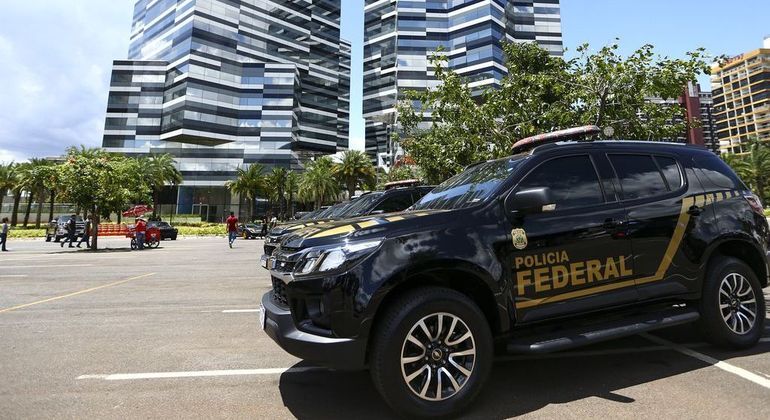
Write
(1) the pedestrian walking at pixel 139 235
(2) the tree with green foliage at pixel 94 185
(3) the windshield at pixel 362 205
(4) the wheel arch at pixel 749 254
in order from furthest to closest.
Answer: (1) the pedestrian walking at pixel 139 235
(2) the tree with green foliage at pixel 94 185
(3) the windshield at pixel 362 205
(4) the wheel arch at pixel 749 254

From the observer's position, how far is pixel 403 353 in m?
2.61

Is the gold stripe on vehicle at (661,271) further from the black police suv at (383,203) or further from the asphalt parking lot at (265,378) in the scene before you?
the black police suv at (383,203)

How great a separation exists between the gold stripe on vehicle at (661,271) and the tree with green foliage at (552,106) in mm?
5996

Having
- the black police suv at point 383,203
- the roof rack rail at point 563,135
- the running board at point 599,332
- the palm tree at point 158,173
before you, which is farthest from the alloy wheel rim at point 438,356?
the palm tree at point 158,173

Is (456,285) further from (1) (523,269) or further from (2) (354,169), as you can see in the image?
(2) (354,169)

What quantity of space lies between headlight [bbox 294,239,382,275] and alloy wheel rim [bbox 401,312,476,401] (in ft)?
1.95

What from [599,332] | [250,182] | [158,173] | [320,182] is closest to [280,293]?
[599,332]

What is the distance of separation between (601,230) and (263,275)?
28.9 feet

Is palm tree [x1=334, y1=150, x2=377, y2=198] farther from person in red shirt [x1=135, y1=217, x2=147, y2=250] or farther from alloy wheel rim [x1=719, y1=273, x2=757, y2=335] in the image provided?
alloy wheel rim [x1=719, y1=273, x2=757, y2=335]

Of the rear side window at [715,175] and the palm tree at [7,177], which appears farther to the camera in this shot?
the palm tree at [7,177]

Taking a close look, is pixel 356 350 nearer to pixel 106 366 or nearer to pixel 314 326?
pixel 314 326

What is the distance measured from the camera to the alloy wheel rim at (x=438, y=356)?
2625 millimetres

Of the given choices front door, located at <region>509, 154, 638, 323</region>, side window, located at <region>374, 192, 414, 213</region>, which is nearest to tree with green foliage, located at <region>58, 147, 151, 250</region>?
side window, located at <region>374, 192, 414, 213</region>

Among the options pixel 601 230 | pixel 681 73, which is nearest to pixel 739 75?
pixel 681 73
